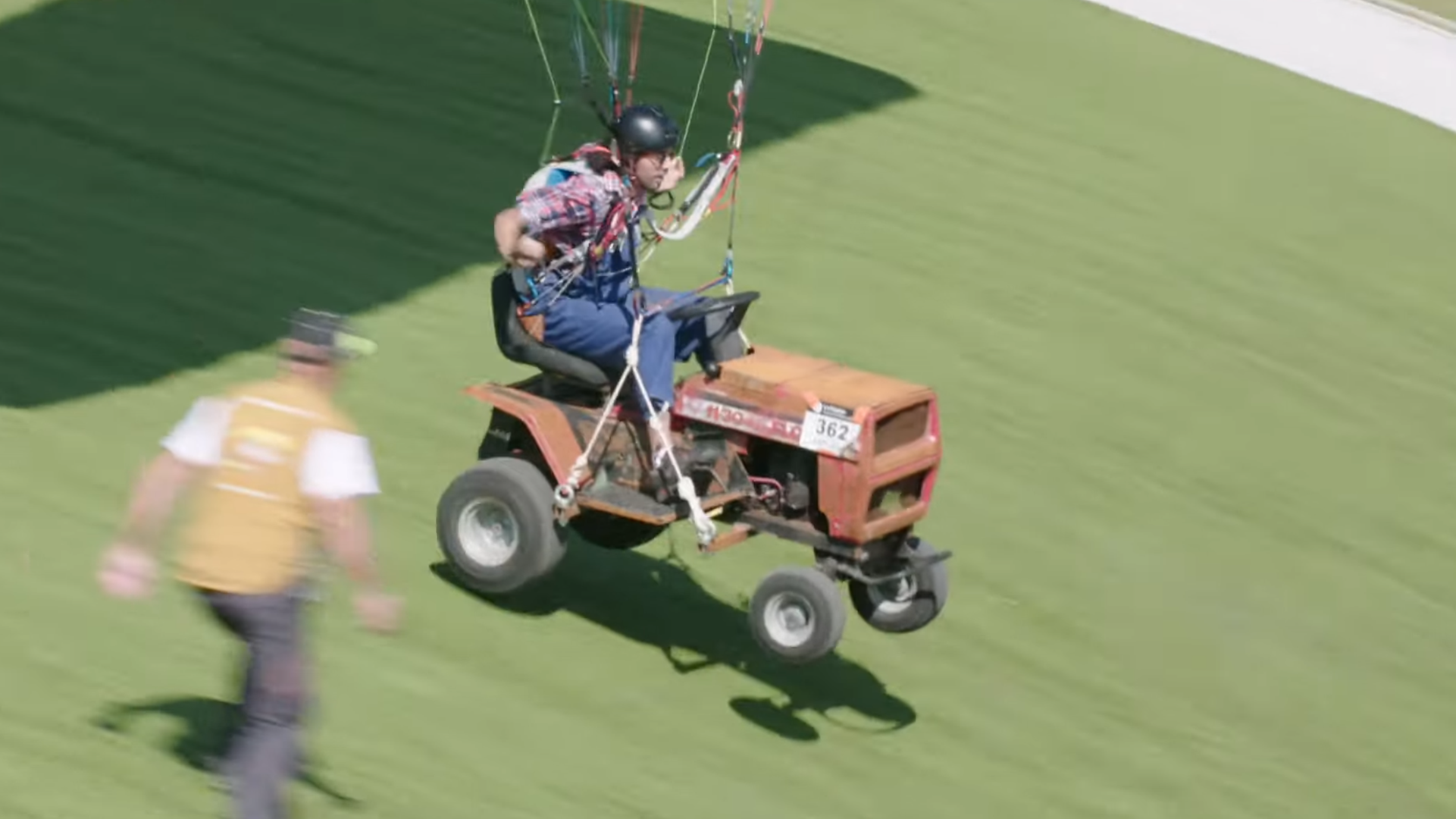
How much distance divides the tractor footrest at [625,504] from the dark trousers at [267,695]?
238cm

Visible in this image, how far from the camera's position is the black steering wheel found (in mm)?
9094

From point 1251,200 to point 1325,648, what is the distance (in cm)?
530

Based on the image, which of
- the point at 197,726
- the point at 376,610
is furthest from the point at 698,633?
the point at 376,610

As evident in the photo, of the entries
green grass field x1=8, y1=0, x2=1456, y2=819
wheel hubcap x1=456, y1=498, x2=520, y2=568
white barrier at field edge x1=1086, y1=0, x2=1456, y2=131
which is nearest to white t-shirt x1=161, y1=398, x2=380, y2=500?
green grass field x1=8, y1=0, x2=1456, y2=819

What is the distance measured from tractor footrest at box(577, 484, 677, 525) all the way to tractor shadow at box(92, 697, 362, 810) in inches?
67.9

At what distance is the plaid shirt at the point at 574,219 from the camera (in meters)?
8.94

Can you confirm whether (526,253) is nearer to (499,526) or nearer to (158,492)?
(499,526)

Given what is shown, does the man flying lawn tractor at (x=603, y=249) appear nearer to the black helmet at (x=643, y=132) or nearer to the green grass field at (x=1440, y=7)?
the black helmet at (x=643, y=132)

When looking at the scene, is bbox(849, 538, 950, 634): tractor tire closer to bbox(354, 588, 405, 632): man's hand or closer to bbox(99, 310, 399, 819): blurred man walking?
bbox(354, 588, 405, 632): man's hand

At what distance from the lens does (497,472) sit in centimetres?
930

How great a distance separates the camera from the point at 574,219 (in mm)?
8977

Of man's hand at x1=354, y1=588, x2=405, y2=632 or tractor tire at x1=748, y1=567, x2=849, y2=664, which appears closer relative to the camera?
man's hand at x1=354, y1=588, x2=405, y2=632

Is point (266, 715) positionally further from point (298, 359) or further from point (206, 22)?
point (206, 22)

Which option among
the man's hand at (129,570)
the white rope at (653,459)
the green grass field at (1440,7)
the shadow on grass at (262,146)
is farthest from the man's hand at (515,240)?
the green grass field at (1440,7)
